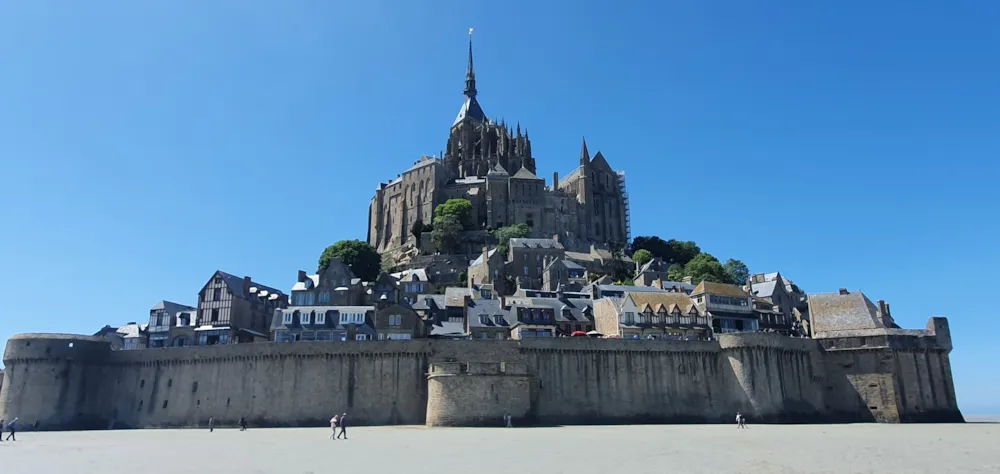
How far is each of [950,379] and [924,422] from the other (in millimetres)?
5585

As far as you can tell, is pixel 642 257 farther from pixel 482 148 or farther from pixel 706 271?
pixel 482 148

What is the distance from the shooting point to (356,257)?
98250 mm

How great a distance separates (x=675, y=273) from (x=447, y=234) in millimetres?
32740

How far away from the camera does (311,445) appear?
37.0 m

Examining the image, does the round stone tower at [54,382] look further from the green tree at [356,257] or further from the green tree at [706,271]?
the green tree at [706,271]

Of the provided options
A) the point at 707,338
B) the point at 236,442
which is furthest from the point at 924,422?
the point at 236,442

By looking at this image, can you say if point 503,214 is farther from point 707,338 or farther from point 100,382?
point 100,382

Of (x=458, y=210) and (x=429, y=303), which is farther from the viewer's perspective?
(x=458, y=210)

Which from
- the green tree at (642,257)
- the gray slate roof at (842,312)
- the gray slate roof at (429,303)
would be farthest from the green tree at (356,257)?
the gray slate roof at (842,312)

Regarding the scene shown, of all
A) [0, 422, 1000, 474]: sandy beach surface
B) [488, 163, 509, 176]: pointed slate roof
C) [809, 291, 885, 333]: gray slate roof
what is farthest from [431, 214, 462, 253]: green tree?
[0, 422, 1000, 474]: sandy beach surface

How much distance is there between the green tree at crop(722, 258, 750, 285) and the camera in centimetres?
10125

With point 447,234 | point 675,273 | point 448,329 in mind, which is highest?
point 447,234

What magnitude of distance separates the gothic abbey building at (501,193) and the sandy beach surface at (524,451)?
67.3 metres

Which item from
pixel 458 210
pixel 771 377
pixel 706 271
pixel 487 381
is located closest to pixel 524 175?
pixel 458 210
